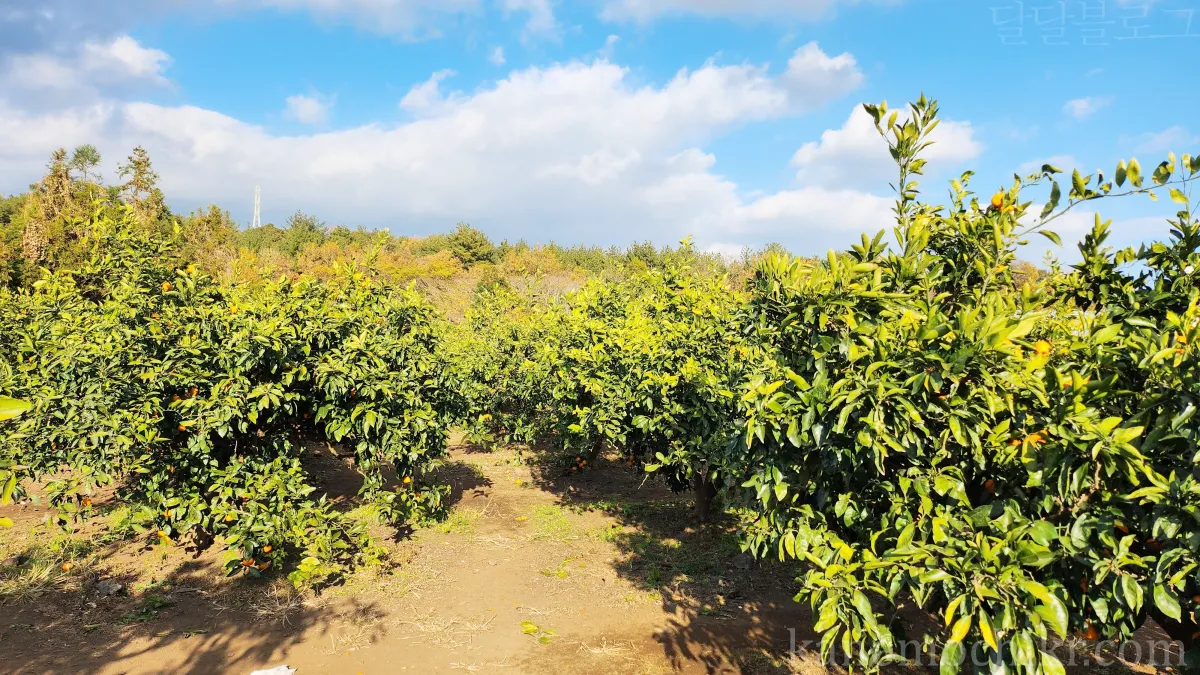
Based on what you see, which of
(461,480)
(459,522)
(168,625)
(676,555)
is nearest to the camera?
(168,625)

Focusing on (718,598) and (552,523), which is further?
(552,523)

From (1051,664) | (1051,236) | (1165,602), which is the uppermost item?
(1051,236)

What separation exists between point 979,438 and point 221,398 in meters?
4.38

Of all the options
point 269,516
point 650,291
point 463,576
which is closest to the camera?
point 269,516

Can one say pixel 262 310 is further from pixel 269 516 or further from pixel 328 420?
pixel 269 516

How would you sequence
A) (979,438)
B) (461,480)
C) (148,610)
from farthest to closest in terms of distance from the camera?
1. (461,480)
2. (148,610)
3. (979,438)

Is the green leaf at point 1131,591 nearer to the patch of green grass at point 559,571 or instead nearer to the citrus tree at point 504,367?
the patch of green grass at point 559,571

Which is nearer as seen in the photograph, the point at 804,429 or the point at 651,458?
the point at 804,429

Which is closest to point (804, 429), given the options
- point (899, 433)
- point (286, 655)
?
point (899, 433)

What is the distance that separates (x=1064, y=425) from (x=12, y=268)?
20166mm

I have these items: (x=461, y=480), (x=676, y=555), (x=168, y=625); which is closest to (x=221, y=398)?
(x=168, y=625)

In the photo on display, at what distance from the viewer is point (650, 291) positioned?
7117 millimetres

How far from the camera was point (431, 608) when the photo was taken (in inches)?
190

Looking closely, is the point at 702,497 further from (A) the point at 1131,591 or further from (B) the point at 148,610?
(A) the point at 1131,591
